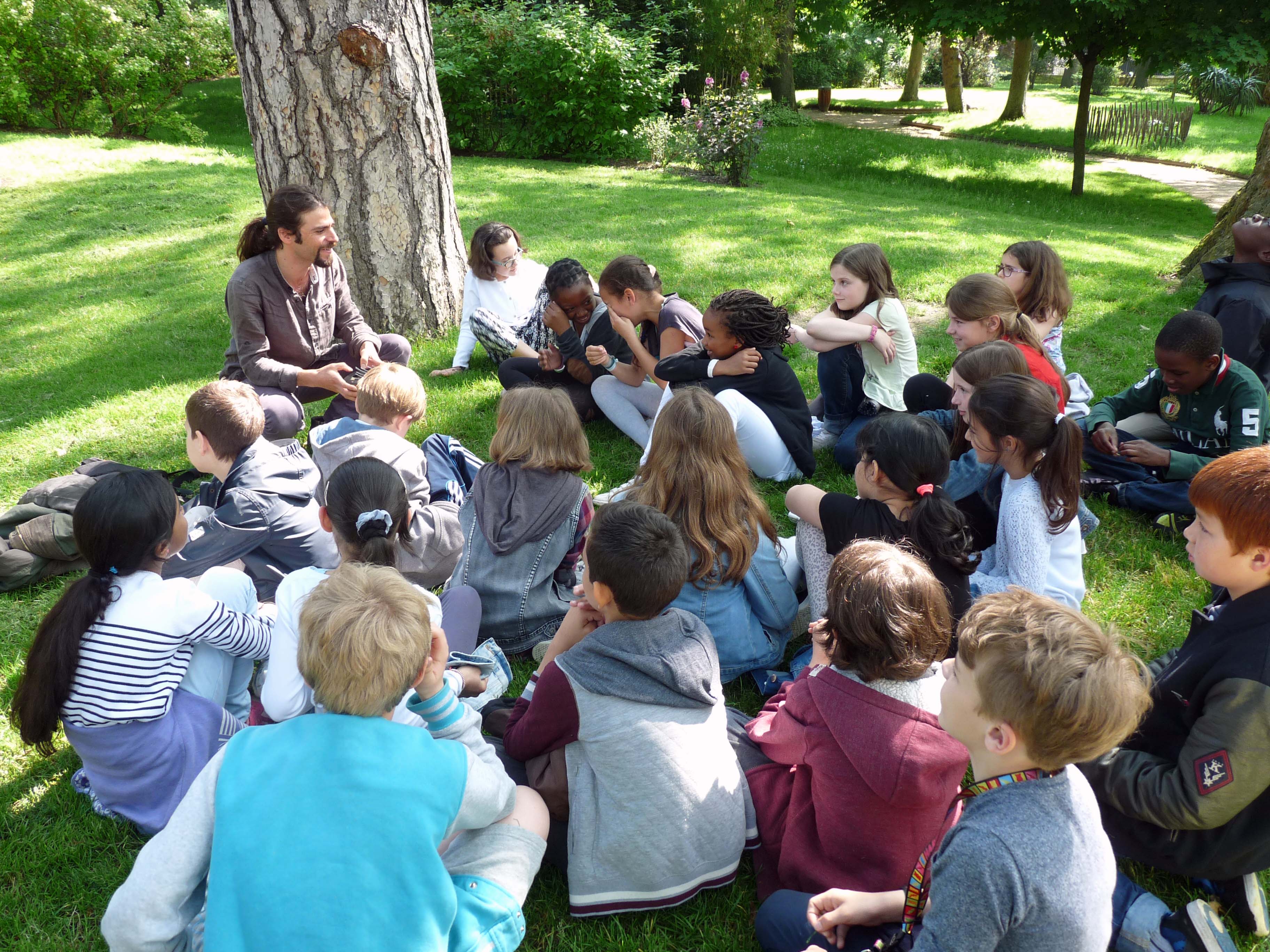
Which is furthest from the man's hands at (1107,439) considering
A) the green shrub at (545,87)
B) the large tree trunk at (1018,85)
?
the large tree trunk at (1018,85)

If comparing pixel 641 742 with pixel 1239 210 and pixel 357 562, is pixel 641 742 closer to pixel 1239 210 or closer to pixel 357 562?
pixel 357 562

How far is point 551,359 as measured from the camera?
5.18m

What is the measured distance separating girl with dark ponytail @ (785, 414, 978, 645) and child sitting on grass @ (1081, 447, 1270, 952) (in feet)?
2.30

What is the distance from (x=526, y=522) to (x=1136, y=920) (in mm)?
2166

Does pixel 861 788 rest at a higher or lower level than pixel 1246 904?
higher

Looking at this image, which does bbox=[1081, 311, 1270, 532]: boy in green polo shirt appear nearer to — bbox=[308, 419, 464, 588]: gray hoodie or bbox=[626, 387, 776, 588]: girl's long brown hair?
bbox=[626, 387, 776, 588]: girl's long brown hair

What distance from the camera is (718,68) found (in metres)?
20.7

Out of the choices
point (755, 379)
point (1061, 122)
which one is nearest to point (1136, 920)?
point (755, 379)

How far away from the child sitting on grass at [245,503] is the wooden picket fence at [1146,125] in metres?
21.2

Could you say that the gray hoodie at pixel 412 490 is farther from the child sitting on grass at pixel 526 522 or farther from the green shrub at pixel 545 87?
the green shrub at pixel 545 87

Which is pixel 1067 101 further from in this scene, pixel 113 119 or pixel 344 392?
pixel 344 392

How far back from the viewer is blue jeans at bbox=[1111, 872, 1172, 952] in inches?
80.3

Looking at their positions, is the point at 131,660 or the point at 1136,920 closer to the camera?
the point at 1136,920

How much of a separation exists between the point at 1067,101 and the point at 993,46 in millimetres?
13434
